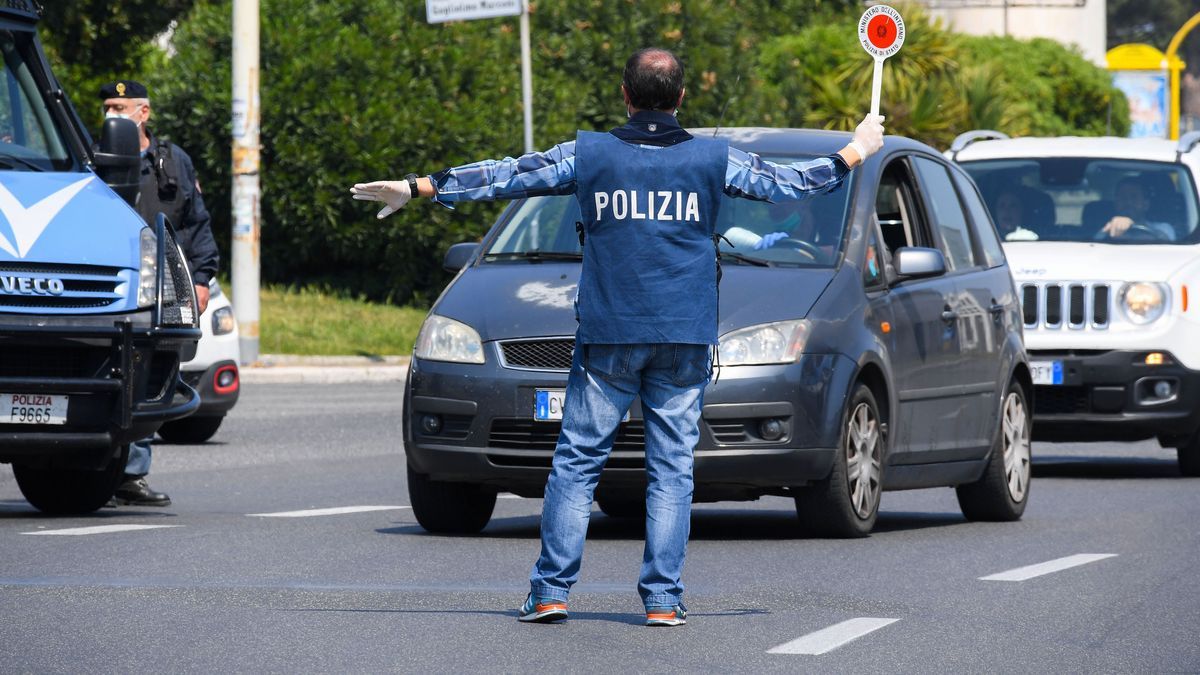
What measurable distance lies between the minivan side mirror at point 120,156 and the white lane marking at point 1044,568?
14.5 feet

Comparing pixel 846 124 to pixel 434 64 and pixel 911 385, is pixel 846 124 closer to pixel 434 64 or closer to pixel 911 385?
pixel 434 64

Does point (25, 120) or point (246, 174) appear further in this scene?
point (246, 174)

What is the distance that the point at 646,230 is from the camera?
7.03 meters

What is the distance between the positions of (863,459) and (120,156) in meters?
3.61

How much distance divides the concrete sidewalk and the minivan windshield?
12267 millimetres

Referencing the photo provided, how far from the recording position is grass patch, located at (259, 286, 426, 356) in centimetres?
2553

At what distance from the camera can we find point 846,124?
3706 centimetres

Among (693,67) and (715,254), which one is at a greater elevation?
(693,67)

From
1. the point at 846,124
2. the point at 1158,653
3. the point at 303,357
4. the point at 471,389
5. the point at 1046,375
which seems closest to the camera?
the point at 1158,653

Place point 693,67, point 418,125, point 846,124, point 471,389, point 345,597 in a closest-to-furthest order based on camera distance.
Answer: point 345,597, point 471,389, point 418,125, point 693,67, point 846,124

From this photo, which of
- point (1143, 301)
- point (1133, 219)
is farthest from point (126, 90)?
point (1133, 219)

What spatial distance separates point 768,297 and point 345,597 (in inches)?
101

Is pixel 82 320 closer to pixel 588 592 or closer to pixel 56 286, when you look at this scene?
pixel 56 286

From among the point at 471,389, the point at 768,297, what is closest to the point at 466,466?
the point at 471,389
